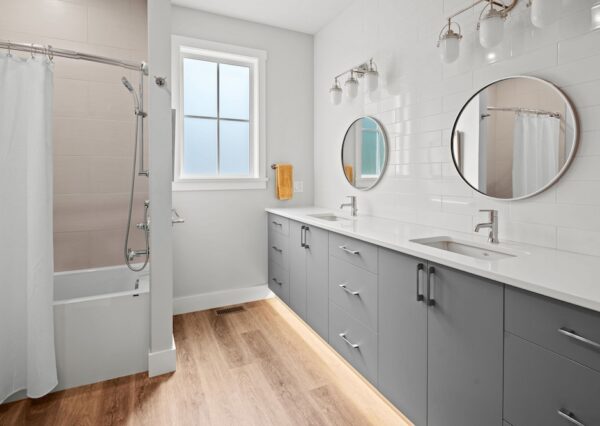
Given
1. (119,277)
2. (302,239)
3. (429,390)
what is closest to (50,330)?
(119,277)

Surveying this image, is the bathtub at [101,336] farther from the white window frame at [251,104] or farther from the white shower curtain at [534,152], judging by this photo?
the white shower curtain at [534,152]

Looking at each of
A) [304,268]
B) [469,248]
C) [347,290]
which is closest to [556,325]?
[469,248]

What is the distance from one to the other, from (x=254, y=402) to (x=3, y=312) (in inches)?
55.9

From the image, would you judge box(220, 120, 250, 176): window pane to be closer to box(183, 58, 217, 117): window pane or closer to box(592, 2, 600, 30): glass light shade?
box(183, 58, 217, 117): window pane

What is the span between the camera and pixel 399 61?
2.40 metres

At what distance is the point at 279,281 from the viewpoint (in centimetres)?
312

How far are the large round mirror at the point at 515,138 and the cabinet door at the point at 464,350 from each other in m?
0.67

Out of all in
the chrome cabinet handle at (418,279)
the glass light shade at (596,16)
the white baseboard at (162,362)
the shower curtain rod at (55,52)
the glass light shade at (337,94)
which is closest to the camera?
the glass light shade at (596,16)

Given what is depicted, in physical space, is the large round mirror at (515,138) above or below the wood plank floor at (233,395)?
above

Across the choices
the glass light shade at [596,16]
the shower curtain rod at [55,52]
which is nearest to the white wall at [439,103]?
the glass light shade at [596,16]

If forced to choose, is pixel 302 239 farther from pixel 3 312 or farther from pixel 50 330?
pixel 3 312

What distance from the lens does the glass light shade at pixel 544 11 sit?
137 centimetres

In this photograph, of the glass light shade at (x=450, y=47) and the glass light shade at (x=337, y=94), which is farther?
the glass light shade at (x=337, y=94)

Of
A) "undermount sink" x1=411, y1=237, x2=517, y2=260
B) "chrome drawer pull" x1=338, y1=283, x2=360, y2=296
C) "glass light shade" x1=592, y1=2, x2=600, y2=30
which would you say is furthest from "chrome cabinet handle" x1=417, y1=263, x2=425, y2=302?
"glass light shade" x1=592, y1=2, x2=600, y2=30
